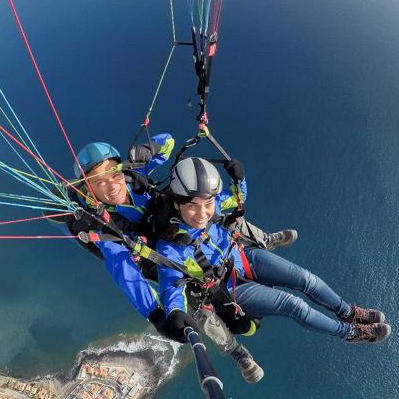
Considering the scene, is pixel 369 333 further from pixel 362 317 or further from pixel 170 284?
pixel 170 284

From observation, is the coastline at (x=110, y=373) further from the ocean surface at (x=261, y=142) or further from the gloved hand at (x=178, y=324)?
the gloved hand at (x=178, y=324)

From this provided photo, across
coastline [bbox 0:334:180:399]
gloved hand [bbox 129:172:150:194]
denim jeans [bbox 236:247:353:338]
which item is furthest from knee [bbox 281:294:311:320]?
coastline [bbox 0:334:180:399]

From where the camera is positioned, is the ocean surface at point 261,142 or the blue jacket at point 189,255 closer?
the blue jacket at point 189,255

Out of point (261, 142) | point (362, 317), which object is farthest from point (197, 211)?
point (261, 142)

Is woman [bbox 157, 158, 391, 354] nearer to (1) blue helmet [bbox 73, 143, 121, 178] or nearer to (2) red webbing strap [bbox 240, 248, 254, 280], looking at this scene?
(2) red webbing strap [bbox 240, 248, 254, 280]

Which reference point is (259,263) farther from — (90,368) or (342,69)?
(342,69)

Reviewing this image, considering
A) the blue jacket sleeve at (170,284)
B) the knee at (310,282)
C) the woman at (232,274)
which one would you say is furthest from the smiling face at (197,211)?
the knee at (310,282)
